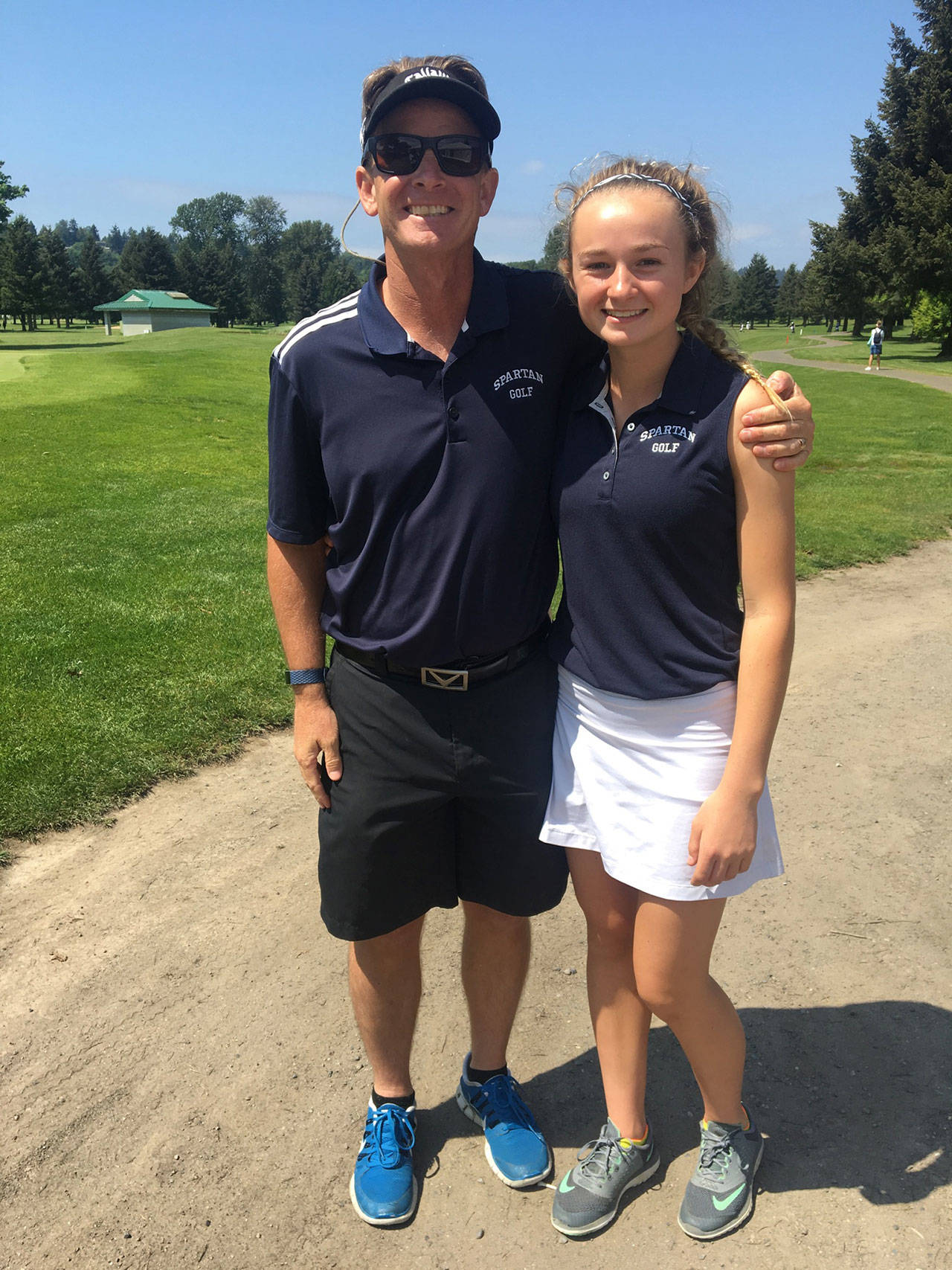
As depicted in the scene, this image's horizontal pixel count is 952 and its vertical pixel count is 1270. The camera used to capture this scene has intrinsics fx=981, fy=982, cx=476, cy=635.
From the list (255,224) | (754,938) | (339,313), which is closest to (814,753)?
(754,938)

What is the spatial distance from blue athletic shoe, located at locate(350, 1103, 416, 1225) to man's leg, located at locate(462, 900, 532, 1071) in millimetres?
297

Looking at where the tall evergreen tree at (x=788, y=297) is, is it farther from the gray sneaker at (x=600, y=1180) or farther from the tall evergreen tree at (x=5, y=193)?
the gray sneaker at (x=600, y=1180)

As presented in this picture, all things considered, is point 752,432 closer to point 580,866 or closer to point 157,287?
point 580,866

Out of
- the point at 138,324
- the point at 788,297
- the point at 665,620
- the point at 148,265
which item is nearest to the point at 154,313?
the point at 138,324

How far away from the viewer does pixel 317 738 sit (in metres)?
2.62

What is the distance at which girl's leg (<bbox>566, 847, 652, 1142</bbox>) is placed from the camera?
8.25 feet

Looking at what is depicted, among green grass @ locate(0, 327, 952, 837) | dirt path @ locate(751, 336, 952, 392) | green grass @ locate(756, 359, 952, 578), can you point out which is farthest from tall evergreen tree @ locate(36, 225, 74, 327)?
green grass @ locate(756, 359, 952, 578)

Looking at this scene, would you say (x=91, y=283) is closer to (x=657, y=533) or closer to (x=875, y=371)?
(x=875, y=371)

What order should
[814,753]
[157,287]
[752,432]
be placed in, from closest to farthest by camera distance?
[752,432], [814,753], [157,287]

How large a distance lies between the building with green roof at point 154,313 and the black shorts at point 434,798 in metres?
64.2

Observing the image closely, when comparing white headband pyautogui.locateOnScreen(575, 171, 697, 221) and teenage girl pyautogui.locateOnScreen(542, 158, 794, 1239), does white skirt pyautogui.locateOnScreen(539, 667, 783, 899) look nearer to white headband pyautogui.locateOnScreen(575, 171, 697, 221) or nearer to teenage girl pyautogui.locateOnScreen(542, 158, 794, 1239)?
teenage girl pyautogui.locateOnScreen(542, 158, 794, 1239)

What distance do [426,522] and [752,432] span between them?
0.76 meters

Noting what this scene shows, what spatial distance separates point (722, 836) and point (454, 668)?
2.47ft

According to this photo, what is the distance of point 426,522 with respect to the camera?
2.31 meters
